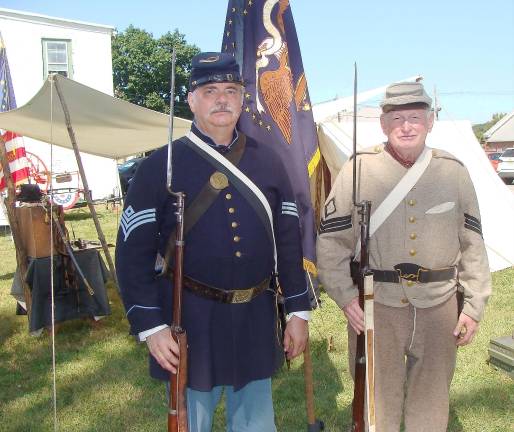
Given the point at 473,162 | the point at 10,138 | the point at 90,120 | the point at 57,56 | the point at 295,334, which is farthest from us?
the point at 57,56

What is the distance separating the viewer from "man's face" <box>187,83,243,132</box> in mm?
2012

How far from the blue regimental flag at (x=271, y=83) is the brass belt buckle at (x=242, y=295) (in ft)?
3.80

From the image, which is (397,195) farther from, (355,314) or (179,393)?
(179,393)

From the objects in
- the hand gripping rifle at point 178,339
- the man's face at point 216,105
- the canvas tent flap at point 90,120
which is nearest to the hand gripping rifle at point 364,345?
the man's face at point 216,105

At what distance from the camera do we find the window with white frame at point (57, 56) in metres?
14.7

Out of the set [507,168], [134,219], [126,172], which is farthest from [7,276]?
[507,168]

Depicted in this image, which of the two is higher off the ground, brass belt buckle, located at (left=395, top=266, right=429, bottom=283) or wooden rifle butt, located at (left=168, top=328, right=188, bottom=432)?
brass belt buckle, located at (left=395, top=266, right=429, bottom=283)

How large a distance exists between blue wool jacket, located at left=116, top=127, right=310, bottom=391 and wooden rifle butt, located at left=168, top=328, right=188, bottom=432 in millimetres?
112

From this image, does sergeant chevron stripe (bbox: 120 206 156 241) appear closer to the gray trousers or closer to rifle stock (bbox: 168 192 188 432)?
rifle stock (bbox: 168 192 188 432)

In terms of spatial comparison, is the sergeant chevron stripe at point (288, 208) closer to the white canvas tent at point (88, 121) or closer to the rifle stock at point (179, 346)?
the rifle stock at point (179, 346)

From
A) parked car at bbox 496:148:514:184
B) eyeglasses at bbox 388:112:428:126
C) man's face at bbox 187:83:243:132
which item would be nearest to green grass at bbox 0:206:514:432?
eyeglasses at bbox 388:112:428:126

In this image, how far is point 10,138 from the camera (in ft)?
27.8

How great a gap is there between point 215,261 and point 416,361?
41.1 inches

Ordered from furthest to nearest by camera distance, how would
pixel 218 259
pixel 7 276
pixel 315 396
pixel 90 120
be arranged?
pixel 7 276 → pixel 90 120 → pixel 315 396 → pixel 218 259
